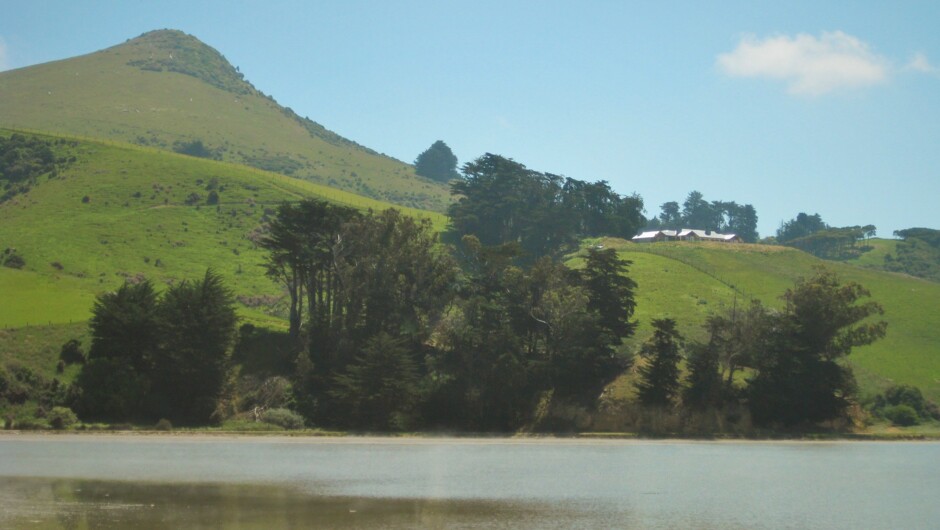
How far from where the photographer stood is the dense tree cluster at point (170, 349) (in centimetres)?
6072

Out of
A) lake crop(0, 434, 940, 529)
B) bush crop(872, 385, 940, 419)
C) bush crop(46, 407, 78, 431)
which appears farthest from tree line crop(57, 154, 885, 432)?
bush crop(872, 385, 940, 419)

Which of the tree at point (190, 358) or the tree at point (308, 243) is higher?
the tree at point (308, 243)

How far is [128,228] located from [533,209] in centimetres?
5623

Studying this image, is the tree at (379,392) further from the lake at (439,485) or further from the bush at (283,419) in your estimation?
the lake at (439,485)

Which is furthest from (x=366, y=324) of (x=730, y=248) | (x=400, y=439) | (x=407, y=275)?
(x=730, y=248)

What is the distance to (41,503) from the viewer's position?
28.8m

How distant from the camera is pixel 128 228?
10975 cm

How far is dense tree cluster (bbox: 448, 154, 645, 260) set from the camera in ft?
435

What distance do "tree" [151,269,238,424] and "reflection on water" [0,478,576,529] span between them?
27112mm

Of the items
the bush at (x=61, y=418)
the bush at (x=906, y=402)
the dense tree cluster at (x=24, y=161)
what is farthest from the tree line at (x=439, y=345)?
the dense tree cluster at (x=24, y=161)

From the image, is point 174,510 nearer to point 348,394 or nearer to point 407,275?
point 348,394

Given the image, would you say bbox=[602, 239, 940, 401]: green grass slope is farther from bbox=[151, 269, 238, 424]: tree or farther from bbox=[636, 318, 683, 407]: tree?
bbox=[151, 269, 238, 424]: tree

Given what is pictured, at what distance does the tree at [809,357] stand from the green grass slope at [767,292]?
1086cm

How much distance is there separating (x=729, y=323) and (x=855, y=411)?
1249 centimetres
